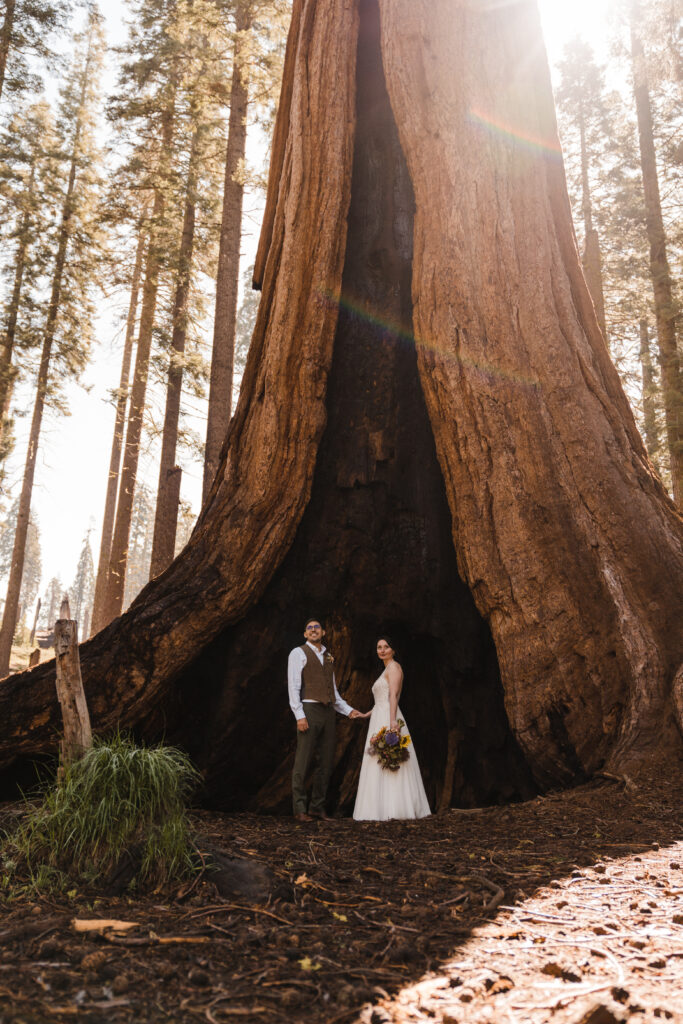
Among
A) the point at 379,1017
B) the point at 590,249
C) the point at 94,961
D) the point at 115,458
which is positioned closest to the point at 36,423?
the point at 115,458


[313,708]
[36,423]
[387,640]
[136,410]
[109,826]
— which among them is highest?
[36,423]

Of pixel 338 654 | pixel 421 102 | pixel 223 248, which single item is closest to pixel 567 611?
pixel 338 654

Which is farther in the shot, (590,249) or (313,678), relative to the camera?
(590,249)

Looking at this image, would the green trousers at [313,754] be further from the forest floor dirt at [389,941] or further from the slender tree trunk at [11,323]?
the slender tree trunk at [11,323]

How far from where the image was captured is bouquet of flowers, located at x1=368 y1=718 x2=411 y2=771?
238 inches

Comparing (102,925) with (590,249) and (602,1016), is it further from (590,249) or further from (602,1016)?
(590,249)

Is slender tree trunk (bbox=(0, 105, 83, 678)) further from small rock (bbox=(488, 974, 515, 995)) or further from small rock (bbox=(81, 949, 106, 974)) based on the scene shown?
small rock (bbox=(488, 974, 515, 995))

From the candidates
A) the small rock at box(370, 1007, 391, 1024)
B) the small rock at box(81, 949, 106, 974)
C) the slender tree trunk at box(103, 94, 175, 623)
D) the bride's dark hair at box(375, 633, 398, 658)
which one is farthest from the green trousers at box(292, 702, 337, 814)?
the slender tree trunk at box(103, 94, 175, 623)

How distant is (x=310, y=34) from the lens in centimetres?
728

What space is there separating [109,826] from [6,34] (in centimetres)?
1700

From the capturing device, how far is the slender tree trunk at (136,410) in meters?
15.4

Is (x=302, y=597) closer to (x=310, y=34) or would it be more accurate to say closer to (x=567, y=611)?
(x=567, y=611)

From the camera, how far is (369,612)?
22.0 ft

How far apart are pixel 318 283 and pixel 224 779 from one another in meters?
4.70
